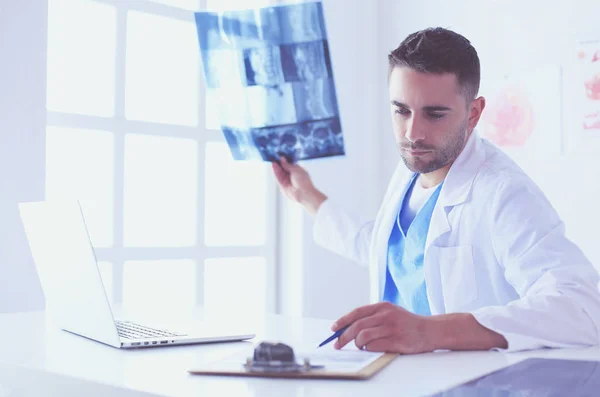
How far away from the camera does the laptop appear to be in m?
1.26

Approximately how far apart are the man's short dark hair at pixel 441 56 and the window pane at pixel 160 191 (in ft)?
4.71

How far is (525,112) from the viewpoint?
308 centimetres

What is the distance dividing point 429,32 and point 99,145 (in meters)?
1.47

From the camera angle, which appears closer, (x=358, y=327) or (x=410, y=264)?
(x=358, y=327)

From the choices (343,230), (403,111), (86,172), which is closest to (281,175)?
(343,230)

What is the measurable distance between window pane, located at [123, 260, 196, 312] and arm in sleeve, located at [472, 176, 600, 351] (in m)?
1.63

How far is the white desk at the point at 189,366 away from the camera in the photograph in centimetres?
94

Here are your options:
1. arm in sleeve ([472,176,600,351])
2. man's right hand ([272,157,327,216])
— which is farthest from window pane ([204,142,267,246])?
arm in sleeve ([472,176,600,351])

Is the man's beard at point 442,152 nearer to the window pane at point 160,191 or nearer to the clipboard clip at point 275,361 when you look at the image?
the clipboard clip at point 275,361

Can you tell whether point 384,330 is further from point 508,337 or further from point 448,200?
point 448,200

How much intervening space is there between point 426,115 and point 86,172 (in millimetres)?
1506

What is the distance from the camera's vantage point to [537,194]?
61.6 inches

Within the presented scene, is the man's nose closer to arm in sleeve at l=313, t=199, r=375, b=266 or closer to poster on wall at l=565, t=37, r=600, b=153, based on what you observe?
arm in sleeve at l=313, t=199, r=375, b=266

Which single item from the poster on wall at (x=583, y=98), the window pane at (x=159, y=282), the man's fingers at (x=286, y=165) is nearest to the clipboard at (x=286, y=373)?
the man's fingers at (x=286, y=165)
